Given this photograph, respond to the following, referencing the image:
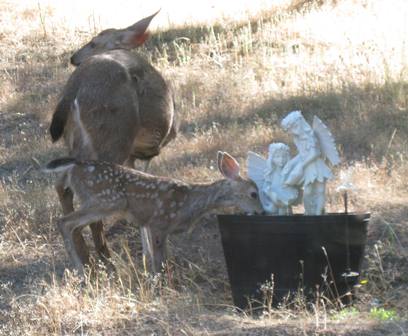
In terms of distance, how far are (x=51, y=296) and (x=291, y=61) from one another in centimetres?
734

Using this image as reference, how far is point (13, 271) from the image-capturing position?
8797mm

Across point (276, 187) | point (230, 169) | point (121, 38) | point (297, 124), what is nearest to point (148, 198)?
point (230, 169)

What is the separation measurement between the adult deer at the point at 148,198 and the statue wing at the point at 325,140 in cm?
85

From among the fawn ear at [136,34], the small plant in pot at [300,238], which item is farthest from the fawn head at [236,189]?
the fawn ear at [136,34]

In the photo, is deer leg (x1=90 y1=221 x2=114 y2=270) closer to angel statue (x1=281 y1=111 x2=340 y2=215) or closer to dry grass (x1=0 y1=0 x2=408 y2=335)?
dry grass (x1=0 y1=0 x2=408 y2=335)

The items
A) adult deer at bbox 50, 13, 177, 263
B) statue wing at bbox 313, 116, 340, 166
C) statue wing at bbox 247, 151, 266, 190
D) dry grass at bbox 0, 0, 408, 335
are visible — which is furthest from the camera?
adult deer at bbox 50, 13, 177, 263

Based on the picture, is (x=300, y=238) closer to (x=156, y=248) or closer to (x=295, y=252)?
(x=295, y=252)

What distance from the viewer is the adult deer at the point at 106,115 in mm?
8570

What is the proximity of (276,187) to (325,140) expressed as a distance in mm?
544

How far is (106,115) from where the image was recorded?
855 cm

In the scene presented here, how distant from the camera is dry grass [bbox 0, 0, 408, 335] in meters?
7.14

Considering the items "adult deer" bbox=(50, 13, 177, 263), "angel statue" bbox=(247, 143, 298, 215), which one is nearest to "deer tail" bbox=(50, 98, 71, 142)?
"adult deer" bbox=(50, 13, 177, 263)

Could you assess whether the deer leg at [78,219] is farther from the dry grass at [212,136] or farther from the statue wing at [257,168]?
the statue wing at [257,168]

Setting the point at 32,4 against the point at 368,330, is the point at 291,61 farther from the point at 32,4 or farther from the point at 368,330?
the point at 368,330
